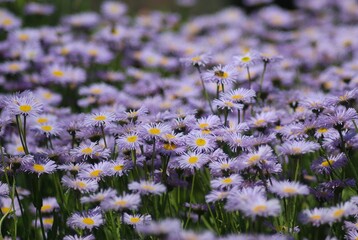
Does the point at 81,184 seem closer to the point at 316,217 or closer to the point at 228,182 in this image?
the point at 228,182

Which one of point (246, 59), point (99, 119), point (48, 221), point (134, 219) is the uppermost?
point (246, 59)

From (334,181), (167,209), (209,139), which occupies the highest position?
(209,139)

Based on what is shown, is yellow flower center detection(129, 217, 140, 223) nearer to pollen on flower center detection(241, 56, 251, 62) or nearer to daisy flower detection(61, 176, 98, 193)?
daisy flower detection(61, 176, 98, 193)

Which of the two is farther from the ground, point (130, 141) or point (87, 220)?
point (130, 141)

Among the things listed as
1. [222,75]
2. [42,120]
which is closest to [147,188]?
[222,75]

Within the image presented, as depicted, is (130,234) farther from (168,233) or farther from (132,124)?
(168,233)

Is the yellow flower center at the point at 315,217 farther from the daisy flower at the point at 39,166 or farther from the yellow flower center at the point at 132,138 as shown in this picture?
the daisy flower at the point at 39,166

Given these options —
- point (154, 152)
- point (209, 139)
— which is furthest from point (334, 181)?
point (154, 152)
